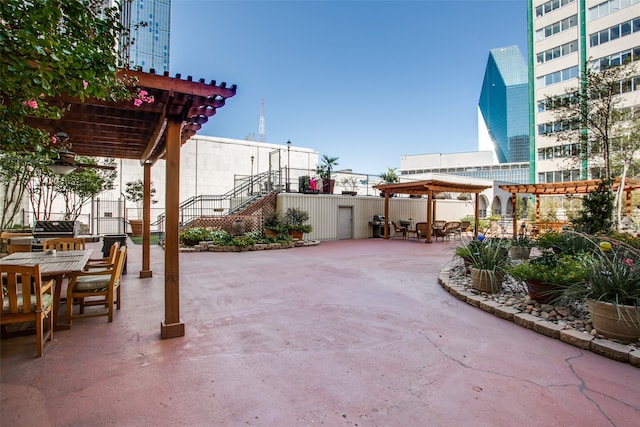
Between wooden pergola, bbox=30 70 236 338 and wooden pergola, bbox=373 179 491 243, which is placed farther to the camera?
wooden pergola, bbox=373 179 491 243

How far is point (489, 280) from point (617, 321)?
1.68 meters

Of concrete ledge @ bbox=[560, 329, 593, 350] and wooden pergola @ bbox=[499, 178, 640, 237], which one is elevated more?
wooden pergola @ bbox=[499, 178, 640, 237]

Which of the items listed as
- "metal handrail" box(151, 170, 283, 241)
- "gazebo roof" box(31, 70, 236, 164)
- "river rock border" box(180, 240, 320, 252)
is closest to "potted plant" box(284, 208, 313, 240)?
"river rock border" box(180, 240, 320, 252)

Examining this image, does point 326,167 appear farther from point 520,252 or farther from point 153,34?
point 153,34

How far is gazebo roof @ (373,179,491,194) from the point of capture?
12914 millimetres

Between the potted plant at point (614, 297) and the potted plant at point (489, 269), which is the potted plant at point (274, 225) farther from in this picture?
the potted plant at point (614, 297)

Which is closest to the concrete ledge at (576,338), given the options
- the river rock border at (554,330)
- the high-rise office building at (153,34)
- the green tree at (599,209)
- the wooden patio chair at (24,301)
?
the river rock border at (554,330)

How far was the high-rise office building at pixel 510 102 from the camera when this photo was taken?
241 feet

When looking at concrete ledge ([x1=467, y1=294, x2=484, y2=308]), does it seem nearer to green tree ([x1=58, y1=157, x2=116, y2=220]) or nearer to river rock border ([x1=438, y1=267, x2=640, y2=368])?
river rock border ([x1=438, y1=267, x2=640, y2=368])

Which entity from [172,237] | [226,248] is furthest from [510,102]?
[172,237]

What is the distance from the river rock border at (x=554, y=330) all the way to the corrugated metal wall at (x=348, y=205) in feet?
30.2

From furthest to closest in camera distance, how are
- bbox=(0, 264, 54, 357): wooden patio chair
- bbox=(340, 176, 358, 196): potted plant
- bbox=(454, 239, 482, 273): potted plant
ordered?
bbox=(340, 176, 358, 196): potted plant
bbox=(454, 239, 482, 273): potted plant
bbox=(0, 264, 54, 357): wooden patio chair

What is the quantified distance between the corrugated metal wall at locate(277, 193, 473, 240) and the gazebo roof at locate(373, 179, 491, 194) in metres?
1.33

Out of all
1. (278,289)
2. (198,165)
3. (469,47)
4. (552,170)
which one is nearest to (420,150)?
(552,170)
